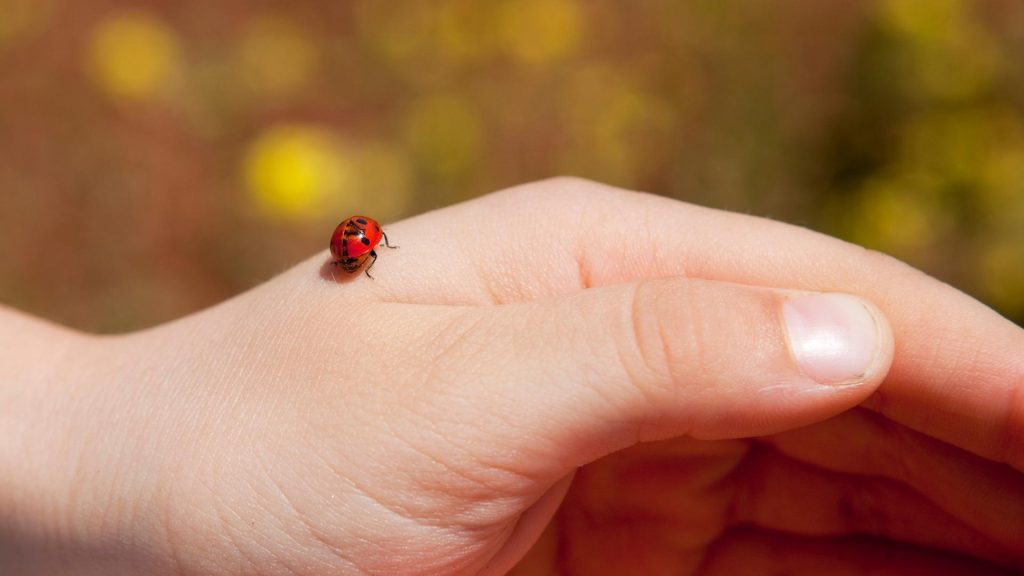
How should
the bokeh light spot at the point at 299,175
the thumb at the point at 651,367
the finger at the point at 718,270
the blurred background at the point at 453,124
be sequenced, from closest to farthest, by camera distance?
the thumb at the point at 651,367 → the finger at the point at 718,270 → the blurred background at the point at 453,124 → the bokeh light spot at the point at 299,175

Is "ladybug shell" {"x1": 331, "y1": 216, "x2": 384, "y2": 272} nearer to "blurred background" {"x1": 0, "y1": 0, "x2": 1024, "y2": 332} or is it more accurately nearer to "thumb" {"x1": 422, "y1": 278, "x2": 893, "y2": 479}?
"thumb" {"x1": 422, "y1": 278, "x2": 893, "y2": 479}

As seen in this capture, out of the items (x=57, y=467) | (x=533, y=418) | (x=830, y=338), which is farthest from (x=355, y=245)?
(x=830, y=338)

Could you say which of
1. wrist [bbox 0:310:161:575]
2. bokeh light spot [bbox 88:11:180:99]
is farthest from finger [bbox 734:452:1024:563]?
bokeh light spot [bbox 88:11:180:99]

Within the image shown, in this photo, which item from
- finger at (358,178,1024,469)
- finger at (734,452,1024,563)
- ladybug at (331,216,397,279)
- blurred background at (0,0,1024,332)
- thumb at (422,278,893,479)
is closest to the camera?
thumb at (422,278,893,479)

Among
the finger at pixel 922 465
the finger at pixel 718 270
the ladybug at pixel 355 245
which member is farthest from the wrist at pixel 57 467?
the finger at pixel 922 465

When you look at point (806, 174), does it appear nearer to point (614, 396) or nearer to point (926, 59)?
point (926, 59)

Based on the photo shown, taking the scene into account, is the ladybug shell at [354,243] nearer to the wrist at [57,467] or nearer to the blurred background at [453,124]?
the wrist at [57,467]
